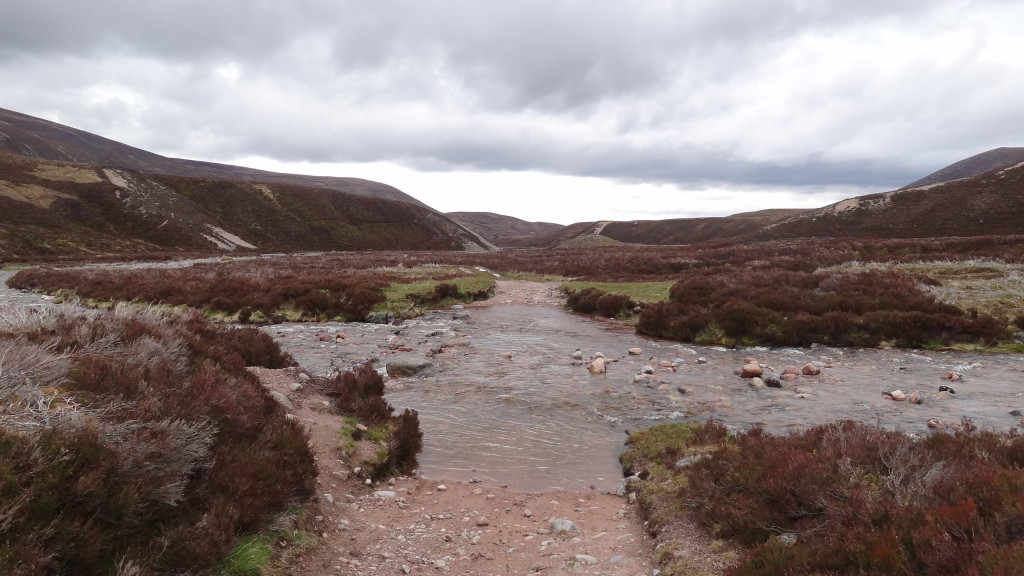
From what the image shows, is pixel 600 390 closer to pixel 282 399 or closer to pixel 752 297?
pixel 282 399

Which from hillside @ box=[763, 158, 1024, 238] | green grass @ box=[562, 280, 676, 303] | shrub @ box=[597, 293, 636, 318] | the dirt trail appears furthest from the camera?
hillside @ box=[763, 158, 1024, 238]

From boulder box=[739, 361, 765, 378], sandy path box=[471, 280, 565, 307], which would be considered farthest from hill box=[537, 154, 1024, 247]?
boulder box=[739, 361, 765, 378]

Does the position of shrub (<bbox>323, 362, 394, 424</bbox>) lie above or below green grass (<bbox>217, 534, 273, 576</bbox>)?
below

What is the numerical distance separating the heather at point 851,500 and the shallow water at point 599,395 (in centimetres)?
176

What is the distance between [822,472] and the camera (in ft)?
18.0

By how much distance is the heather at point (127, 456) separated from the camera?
148 inches

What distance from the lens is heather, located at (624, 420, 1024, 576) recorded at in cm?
378

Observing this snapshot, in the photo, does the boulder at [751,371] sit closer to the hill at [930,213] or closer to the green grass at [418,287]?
the green grass at [418,287]

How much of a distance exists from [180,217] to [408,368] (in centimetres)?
10142

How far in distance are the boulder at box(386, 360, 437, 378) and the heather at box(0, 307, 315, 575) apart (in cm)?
612

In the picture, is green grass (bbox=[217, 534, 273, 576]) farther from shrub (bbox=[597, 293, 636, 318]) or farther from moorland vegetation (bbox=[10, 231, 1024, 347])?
shrub (bbox=[597, 293, 636, 318])

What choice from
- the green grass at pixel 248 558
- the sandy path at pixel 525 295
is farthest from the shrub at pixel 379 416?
the sandy path at pixel 525 295

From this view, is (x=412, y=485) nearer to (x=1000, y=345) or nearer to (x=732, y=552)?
(x=732, y=552)

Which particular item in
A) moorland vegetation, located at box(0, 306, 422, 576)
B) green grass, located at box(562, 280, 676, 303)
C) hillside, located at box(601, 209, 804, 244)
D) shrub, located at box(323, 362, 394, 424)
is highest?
hillside, located at box(601, 209, 804, 244)
